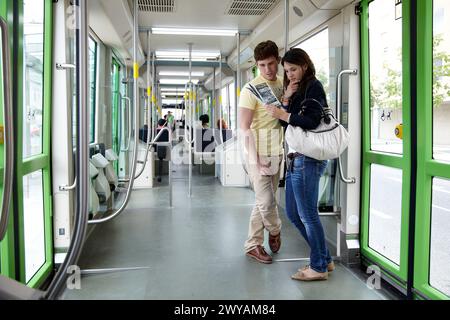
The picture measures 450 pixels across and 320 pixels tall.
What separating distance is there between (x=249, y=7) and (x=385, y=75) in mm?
1850

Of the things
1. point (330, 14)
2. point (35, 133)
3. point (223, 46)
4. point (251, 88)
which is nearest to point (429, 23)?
point (251, 88)

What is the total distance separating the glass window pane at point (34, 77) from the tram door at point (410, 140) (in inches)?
88.6

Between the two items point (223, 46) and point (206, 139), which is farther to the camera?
point (206, 139)

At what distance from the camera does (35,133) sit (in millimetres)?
2703

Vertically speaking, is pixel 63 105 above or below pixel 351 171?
above

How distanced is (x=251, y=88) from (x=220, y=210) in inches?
94.8

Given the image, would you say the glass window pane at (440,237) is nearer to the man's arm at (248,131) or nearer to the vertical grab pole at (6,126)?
the man's arm at (248,131)

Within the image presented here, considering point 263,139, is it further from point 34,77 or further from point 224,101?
point 224,101

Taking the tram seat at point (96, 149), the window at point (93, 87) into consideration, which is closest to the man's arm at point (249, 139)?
the tram seat at point (96, 149)

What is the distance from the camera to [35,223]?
2846mm

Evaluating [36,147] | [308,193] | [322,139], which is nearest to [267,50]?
[322,139]

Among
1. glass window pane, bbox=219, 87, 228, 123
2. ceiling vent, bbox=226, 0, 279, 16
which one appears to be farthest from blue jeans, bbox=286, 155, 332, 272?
glass window pane, bbox=219, 87, 228, 123

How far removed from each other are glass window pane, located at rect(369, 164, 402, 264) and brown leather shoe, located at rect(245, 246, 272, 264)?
0.78 m
